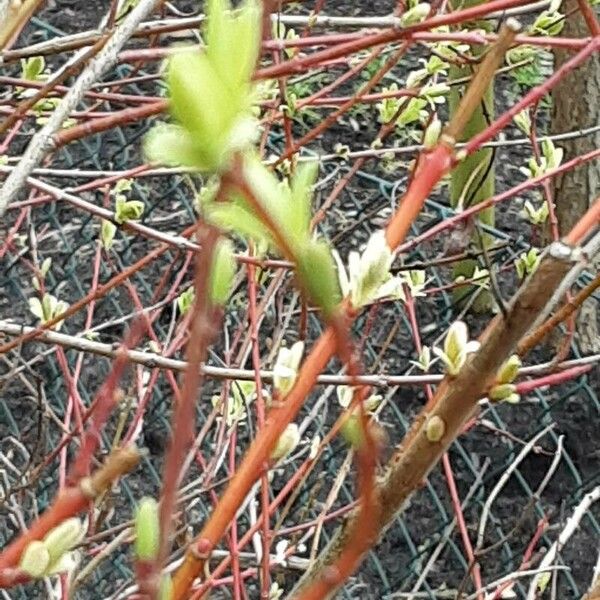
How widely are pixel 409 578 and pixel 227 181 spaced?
2.89 metres

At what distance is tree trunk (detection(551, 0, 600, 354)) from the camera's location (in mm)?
3787

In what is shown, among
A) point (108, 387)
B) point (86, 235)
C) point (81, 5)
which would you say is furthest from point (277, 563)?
point (81, 5)

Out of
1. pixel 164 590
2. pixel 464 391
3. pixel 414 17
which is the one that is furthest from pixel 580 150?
pixel 164 590

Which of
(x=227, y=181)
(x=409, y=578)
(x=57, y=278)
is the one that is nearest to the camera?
(x=227, y=181)

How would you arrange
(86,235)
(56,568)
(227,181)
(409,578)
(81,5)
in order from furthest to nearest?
(81,5) → (86,235) → (409,578) → (56,568) → (227,181)

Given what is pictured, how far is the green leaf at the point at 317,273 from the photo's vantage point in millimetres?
450

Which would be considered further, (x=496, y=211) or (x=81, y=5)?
(x=81, y=5)

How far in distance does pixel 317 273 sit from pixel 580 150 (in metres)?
3.56

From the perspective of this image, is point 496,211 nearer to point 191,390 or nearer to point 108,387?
point 108,387

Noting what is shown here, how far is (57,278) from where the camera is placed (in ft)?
13.6

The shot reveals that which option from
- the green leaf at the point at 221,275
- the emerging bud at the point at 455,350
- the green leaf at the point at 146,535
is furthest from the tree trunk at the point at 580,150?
the green leaf at the point at 146,535

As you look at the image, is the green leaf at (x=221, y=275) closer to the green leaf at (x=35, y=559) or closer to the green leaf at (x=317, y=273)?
the green leaf at (x=317, y=273)

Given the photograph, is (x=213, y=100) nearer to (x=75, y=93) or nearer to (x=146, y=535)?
(x=146, y=535)

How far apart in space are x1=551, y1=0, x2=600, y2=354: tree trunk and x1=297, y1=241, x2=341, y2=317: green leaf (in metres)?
3.37
